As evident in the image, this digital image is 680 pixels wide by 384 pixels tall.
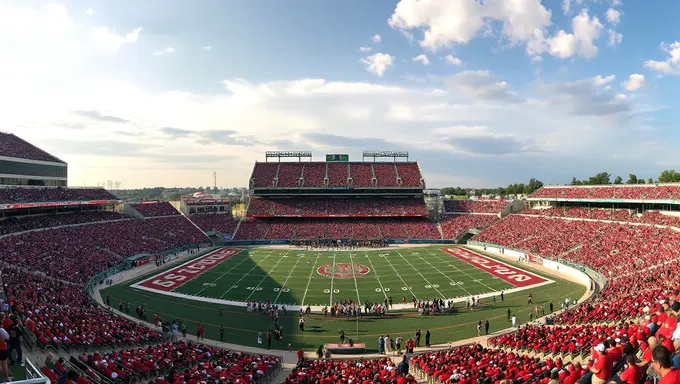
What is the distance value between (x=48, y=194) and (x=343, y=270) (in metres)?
38.0

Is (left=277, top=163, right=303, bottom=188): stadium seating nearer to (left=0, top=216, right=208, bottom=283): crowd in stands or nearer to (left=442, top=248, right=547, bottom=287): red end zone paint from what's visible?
(left=0, top=216, right=208, bottom=283): crowd in stands

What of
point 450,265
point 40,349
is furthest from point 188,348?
point 450,265

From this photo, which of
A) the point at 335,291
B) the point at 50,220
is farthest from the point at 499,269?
the point at 50,220

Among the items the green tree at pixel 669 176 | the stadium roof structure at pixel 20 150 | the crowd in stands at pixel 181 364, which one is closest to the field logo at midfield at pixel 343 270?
the crowd in stands at pixel 181 364

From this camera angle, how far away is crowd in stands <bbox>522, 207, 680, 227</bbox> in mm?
42438

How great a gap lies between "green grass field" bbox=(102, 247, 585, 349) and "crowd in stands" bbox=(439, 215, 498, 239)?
491 inches

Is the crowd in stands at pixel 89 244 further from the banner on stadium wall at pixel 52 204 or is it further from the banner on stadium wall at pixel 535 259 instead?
the banner on stadium wall at pixel 535 259

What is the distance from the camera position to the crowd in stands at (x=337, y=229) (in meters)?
62.6

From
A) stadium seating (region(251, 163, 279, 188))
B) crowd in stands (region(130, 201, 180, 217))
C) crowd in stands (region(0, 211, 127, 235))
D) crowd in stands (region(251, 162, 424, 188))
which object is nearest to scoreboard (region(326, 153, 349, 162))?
crowd in stands (region(251, 162, 424, 188))

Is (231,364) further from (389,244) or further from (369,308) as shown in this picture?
(389,244)

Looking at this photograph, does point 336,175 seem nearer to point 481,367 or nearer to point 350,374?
point 350,374

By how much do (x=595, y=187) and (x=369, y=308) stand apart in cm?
4722

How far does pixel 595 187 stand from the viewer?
5800 centimetres

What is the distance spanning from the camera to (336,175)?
259ft
